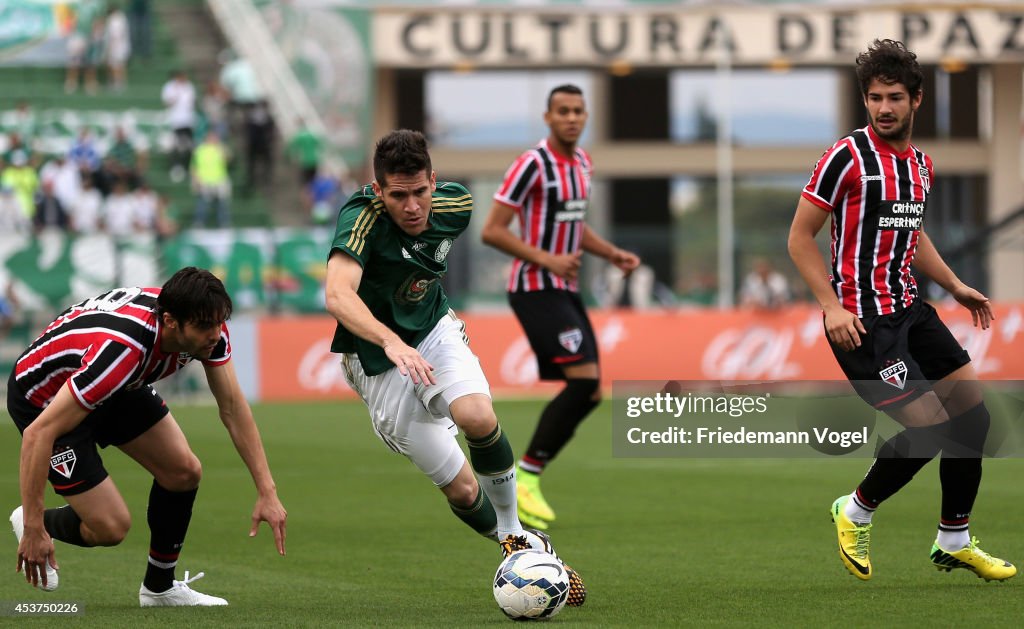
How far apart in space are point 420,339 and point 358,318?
25.4 inches

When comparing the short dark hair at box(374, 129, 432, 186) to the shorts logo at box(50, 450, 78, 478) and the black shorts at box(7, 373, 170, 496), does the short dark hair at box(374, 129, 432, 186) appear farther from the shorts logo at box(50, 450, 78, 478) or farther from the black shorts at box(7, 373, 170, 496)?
the shorts logo at box(50, 450, 78, 478)

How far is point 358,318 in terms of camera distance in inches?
244

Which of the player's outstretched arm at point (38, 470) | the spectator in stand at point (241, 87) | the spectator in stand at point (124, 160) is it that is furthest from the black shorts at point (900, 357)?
the spectator in stand at point (241, 87)

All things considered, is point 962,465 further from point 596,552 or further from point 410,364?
point 410,364

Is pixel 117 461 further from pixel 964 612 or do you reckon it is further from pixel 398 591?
pixel 964 612

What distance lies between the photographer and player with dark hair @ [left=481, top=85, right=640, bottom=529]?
9641 millimetres

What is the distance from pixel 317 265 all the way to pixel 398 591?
1606 centimetres

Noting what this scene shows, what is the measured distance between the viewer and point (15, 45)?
1160 inches

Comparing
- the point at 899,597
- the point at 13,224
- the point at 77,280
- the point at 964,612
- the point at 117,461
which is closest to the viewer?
the point at 964,612

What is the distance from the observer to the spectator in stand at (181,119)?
2666 centimetres

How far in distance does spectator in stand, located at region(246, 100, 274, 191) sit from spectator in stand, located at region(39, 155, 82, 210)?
9.68 feet

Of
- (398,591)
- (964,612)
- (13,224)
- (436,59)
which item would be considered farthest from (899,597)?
(436,59)

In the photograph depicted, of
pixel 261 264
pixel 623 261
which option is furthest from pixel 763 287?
pixel 623 261

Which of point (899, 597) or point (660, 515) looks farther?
point (660, 515)
